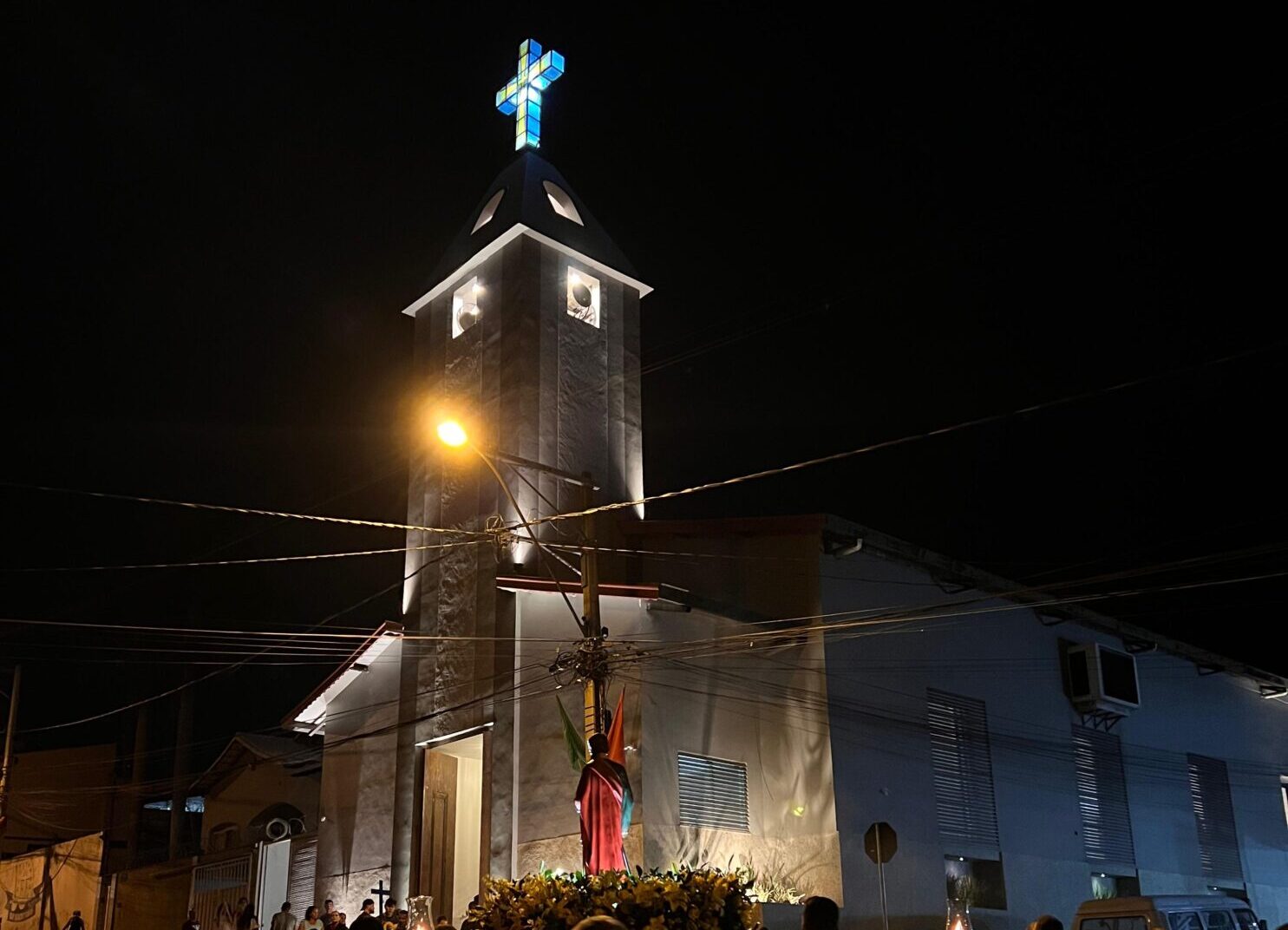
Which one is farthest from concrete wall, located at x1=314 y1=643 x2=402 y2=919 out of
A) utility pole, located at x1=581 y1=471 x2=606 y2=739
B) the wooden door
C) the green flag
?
utility pole, located at x1=581 y1=471 x2=606 y2=739

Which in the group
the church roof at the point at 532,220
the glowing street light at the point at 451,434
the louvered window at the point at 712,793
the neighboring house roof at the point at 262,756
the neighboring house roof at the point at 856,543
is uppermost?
the church roof at the point at 532,220

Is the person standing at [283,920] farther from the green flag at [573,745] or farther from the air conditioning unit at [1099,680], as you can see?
the air conditioning unit at [1099,680]

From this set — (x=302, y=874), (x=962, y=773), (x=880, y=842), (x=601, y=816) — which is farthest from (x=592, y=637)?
(x=302, y=874)

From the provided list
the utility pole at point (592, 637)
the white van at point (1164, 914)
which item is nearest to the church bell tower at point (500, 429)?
the utility pole at point (592, 637)

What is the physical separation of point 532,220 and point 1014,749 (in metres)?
14.9

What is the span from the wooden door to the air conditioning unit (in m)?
13.7

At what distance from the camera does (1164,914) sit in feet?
46.6

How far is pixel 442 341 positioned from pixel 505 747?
10.2 metres

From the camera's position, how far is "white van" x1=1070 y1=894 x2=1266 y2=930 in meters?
14.3

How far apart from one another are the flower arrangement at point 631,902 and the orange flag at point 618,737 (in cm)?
755

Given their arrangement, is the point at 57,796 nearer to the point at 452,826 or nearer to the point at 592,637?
the point at 452,826

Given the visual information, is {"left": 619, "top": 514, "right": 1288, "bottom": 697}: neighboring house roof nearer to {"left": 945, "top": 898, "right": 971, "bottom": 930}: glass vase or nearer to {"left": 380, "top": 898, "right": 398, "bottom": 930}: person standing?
{"left": 945, "top": 898, "right": 971, "bottom": 930}: glass vase

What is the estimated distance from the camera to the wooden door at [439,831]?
76.6 ft

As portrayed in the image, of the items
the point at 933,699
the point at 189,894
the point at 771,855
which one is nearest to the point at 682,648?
the point at 771,855
